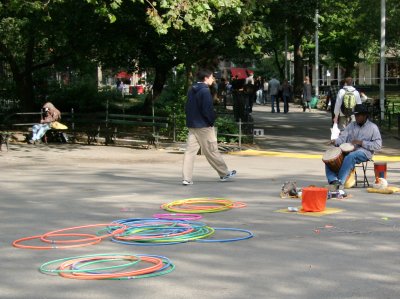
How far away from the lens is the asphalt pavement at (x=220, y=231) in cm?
608

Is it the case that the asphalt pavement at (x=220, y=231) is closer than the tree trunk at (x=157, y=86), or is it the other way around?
the asphalt pavement at (x=220, y=231)

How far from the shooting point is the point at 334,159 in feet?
38.7

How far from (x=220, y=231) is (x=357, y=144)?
14.1 feet

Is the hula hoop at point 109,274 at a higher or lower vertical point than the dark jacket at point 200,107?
lower

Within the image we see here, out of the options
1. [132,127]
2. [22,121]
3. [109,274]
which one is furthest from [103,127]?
[109,274]

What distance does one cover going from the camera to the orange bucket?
9641mm

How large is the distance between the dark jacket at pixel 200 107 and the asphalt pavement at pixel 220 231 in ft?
3.71

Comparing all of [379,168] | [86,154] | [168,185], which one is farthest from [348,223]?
[86,154]

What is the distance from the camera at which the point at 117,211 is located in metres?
10.2

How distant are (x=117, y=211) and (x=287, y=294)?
15.5ft

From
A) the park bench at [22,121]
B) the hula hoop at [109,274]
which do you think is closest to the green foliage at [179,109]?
the park bench at [22,121]

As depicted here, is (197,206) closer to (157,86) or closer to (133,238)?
(133,238)

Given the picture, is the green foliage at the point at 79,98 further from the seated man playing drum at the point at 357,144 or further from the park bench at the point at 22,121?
the seated man playing drum at the point at 357,144

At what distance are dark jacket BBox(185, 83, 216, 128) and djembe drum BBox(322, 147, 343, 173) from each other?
7.10ft
